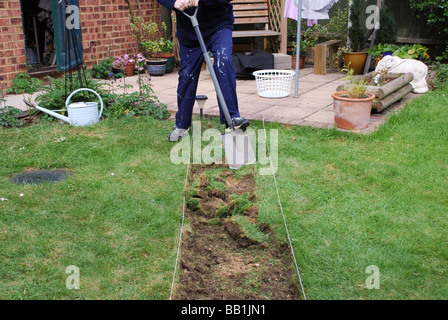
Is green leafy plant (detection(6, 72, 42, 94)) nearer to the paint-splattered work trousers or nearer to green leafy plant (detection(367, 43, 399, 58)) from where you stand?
the paint-splattered work trousers

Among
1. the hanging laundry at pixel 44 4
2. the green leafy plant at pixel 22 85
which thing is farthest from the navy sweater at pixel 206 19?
the hanging laundry at pixel 44 4

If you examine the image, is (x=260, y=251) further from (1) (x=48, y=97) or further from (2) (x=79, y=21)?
(2) (x=79, y=21)

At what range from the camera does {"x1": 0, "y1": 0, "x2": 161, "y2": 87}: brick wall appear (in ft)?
19.6

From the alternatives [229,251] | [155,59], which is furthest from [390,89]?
[155,59]

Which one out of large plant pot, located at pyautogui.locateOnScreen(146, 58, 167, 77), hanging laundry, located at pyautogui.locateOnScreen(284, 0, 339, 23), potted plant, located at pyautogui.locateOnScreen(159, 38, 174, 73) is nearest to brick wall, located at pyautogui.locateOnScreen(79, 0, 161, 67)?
potted plant, located at pyautogui.locateOnScreen(159, 38, 174, 73)

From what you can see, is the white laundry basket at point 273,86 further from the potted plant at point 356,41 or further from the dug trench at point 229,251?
the dug trench at point 229,251

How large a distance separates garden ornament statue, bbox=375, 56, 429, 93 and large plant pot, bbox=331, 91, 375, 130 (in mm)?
1426

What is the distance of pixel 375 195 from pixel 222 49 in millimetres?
1647

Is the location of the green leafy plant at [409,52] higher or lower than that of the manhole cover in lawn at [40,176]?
higher

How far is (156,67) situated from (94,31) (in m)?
1.10

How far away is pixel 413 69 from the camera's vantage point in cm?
551

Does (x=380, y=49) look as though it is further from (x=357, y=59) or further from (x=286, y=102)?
(x=286, y=102)

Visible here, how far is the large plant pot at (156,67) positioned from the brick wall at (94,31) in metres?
0.71

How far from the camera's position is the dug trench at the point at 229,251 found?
211cm
